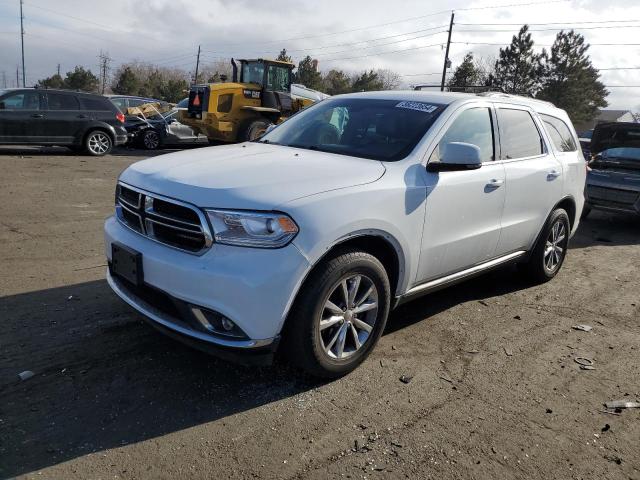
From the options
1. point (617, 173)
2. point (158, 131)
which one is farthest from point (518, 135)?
point (158, 131)

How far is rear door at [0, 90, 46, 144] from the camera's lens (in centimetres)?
1283

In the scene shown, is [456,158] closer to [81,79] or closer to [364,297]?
[364,297]

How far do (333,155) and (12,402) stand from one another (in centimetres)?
248

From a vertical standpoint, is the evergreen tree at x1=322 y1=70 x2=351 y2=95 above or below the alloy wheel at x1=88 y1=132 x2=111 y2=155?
above

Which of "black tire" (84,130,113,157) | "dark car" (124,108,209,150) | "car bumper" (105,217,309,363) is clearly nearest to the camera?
"car bumper" (105,217,309,363)

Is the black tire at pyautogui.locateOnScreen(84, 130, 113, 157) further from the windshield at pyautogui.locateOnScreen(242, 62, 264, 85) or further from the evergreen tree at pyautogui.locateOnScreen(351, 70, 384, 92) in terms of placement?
the evergreen tree at pyautogui.locateOnScreen(351, 70, 384, 92)

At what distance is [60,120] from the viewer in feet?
44.4

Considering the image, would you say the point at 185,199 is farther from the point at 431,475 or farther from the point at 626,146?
the point at 626,146

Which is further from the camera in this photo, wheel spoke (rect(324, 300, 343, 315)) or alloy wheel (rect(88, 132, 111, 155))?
alloy wheel (rect(88, 132, 111, 155))

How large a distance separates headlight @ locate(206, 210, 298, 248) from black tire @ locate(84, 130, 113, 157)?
42.1 ft

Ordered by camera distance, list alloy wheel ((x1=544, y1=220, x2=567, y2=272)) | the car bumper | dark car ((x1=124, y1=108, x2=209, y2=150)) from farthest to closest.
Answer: dark car ((x1=124, y1=108, x2=209, y2=150)) → alloy wheel ((x1=544, y1=220, x2=567, y2=272)) → the car bumper

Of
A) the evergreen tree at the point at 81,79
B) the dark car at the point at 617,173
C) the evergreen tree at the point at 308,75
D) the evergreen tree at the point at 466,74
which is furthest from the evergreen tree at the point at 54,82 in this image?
the dark car at the point at 617,173

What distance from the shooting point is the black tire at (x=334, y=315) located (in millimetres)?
2977

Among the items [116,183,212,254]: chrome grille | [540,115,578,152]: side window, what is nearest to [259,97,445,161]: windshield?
[116,183,212,254]: chrome grille
